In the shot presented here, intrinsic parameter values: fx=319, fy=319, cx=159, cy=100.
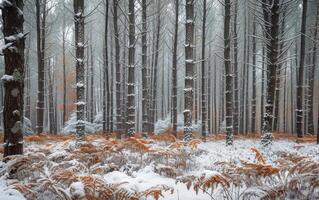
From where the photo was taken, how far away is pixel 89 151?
752cm

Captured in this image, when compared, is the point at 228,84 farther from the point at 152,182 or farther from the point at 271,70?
the point at 152,182

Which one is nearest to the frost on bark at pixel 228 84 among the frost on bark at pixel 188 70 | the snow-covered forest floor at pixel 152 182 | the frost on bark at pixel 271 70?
the frost on bark at pixel 271 70

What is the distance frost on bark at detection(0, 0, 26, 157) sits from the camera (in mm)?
5082

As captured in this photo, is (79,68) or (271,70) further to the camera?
(271,70)

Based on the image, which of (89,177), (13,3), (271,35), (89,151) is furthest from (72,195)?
(271,35)

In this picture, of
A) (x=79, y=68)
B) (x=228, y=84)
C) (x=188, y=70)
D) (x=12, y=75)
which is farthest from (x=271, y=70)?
(x=12, y=75)

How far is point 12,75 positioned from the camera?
5.07 metres

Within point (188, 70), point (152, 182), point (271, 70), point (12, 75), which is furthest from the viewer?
point (188, 70)

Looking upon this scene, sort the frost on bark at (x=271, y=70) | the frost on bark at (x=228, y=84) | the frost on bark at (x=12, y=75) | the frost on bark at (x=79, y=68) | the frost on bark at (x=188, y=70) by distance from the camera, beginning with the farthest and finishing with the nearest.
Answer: the frost on bark at (x=228, y=84)
the frost on bark at (x=188, y=70)
the frost on bark at (x=271, y=70)
the frost on bark at (x=79, y=68)
the frost on bark at (x=12, y=75)

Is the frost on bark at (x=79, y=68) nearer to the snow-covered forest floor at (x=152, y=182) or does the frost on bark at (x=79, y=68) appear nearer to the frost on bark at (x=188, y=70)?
the snow-covered forest floor at (x=152, y=182)

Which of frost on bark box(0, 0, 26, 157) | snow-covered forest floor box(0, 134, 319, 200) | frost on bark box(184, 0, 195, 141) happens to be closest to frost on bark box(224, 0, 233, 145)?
frost on bark box(184, 0, 195, 141)

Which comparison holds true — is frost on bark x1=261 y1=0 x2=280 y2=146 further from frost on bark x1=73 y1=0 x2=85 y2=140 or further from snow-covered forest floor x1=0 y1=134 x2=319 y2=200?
frost on bark x1=73 y1=0 x2=85 y2=140

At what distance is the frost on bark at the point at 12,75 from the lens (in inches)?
200

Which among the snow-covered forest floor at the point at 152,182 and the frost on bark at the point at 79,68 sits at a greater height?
the frost on bark at the point at 79,68
